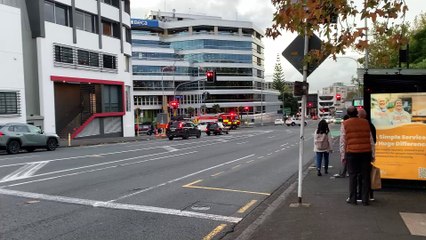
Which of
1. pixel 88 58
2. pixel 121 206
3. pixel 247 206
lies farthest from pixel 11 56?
pixel 247 206

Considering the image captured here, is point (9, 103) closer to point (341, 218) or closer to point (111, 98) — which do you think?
point (111, 98)

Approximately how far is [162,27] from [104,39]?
6673 centimetres

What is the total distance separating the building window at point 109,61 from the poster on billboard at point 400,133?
36631 millimetres

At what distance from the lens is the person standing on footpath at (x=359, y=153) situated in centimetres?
791

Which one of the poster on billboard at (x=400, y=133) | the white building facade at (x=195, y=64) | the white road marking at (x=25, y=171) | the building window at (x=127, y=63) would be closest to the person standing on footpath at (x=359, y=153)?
the poster on billboard at (x=400, y=133)

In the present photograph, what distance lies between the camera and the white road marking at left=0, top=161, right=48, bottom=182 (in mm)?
12722

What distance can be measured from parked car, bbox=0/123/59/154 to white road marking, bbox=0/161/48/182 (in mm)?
7596

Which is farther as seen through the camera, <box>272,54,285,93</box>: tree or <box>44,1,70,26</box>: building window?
<box>272,54,285,93</box>: tree

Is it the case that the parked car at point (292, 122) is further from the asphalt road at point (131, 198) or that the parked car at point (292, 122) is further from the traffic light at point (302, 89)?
the traffic light at point (302, 89)

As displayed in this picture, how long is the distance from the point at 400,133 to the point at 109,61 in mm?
37698

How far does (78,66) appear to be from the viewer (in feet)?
128

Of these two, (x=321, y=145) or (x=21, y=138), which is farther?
(x=21, y=138)

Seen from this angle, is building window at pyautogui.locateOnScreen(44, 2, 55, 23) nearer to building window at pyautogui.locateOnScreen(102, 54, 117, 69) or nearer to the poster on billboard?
building window at pyautogui.locateOnScreen(102, 54, 117, 69)

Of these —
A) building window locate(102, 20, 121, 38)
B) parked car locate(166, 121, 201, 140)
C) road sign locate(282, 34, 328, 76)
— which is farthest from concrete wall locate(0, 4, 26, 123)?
road sign locate(282, 34, 328, 76)
